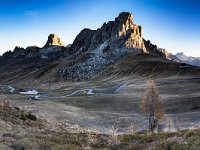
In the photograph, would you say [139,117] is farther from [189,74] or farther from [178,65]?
[178,65]

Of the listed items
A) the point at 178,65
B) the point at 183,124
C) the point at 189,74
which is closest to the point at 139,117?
the point at 183,124

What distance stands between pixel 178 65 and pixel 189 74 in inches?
802

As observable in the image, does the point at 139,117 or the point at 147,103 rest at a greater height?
the point at 147,103

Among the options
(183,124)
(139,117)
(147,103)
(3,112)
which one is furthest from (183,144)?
(139,117)

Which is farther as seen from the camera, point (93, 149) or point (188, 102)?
point (188, 102)

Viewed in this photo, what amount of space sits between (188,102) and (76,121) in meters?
32.6

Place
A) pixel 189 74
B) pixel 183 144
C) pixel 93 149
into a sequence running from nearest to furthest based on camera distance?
pixel 183 144, pixel 93 149, pixel 189 74

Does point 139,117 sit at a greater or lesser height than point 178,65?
lesser

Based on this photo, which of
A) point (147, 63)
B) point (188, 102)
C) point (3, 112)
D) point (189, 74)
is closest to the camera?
point (3, 112)

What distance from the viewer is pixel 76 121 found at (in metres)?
68.3

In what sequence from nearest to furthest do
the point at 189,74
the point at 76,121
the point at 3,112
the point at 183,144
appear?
the point at 183,144 → the point at 3,112 → the point at 76,121 → the point at 189,74

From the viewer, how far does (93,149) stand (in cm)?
2186

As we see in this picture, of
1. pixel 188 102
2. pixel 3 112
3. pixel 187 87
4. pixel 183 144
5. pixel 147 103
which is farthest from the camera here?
pixel 187 87

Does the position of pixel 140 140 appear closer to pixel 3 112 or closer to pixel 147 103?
pixel 3 112
